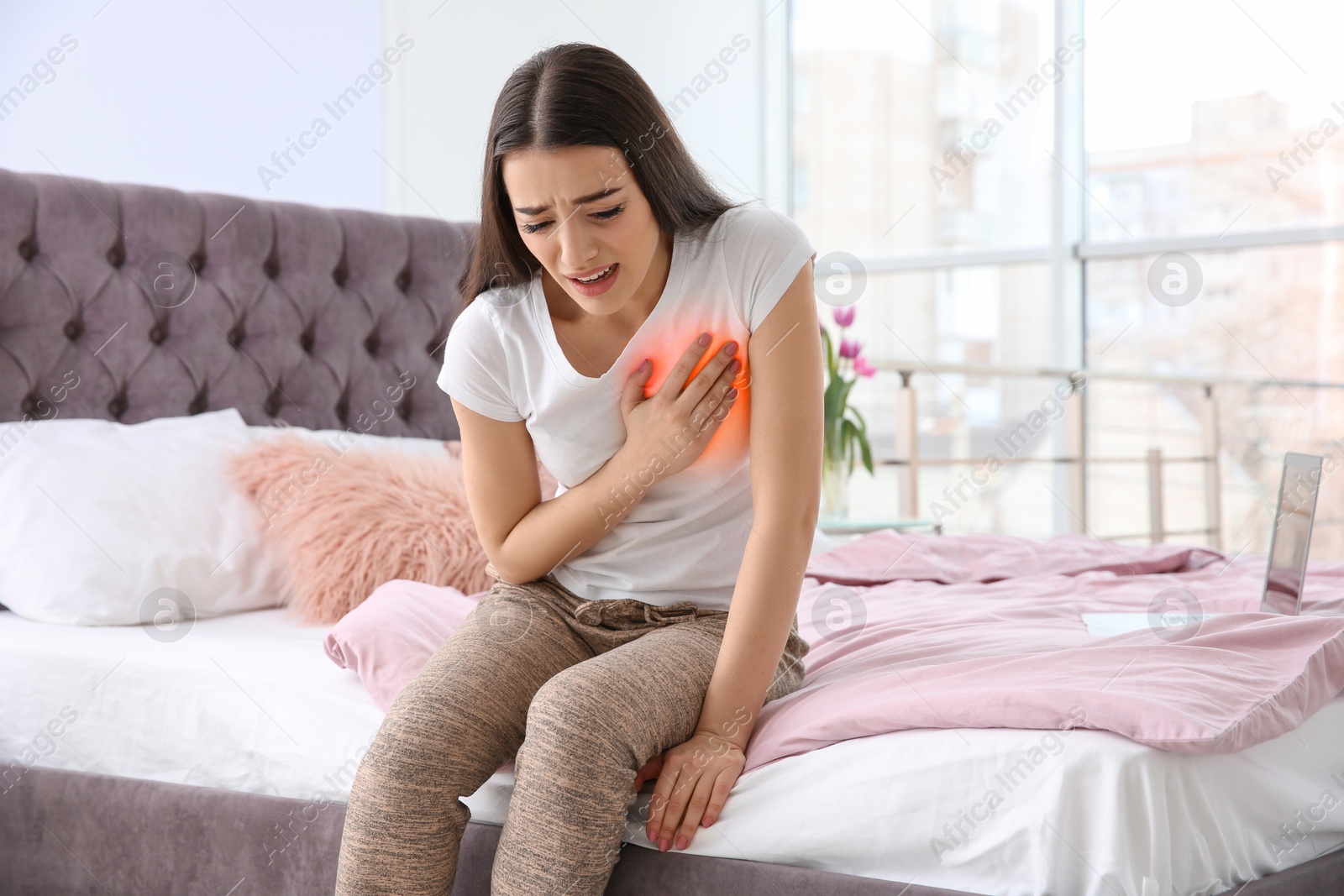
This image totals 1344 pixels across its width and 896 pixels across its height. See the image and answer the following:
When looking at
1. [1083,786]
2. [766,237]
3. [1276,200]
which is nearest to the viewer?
[1083,786]

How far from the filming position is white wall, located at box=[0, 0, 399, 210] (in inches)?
96.3

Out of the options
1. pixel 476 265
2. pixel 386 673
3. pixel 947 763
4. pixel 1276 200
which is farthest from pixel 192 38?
pixel 1276 200

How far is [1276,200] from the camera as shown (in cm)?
387

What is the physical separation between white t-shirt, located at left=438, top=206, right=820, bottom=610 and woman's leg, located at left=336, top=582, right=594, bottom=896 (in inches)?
6.7

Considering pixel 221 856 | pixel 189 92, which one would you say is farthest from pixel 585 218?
pixel 189 92

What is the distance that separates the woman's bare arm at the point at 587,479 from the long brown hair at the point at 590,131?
0.18m

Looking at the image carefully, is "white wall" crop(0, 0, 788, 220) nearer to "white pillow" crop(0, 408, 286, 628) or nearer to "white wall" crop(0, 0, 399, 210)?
"white wall" crop(0, 0, 399, 210)

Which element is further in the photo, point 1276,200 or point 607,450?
point 1276,200

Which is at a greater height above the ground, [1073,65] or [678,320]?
[1073,65]

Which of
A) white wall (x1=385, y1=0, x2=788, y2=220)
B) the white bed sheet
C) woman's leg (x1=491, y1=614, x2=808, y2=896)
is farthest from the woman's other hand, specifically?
white wall (x1=385, y1=0, x2=788, y2=220)

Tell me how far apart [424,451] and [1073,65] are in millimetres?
3164

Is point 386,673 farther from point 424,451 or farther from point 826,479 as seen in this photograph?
point 826,479

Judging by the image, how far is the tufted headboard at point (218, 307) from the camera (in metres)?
2.19

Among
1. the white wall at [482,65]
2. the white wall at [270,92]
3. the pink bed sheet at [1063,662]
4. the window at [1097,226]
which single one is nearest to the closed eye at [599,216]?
the pink bed sheet at [1063,662]
